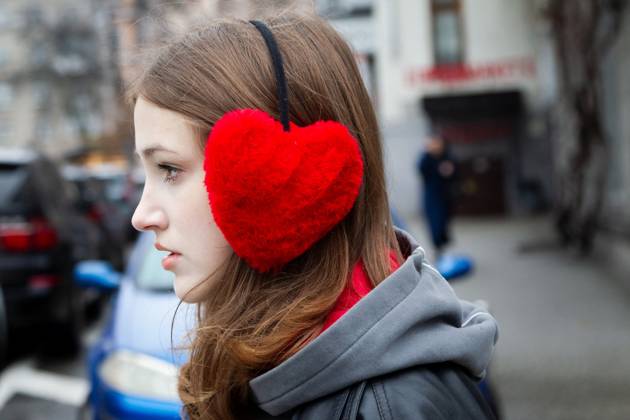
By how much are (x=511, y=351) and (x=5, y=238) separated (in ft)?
14.2

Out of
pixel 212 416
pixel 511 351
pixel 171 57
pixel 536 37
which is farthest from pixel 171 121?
pixel 536 37

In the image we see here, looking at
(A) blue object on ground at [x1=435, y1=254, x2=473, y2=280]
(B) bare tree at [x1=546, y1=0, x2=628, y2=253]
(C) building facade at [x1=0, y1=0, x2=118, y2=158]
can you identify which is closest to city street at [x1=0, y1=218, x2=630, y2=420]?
(A) blue object on ground at [x1=435, y1=254, x2=473, y2=280]

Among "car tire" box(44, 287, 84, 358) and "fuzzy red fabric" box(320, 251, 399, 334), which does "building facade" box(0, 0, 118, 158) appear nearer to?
"car tire" box(44, 287, 84, 358)

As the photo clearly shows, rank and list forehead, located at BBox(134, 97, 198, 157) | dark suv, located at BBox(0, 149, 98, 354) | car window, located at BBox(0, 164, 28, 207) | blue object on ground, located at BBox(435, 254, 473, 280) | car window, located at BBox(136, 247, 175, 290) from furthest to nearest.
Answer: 1. car window, located at BBox(0, 164, 28, 207)
2. dark suv, located at BBox(0, 149, 98, 354)
3. car window, located at BBox(136, 247, 175, 290)
4. blue object on ground, located at BBox(435, 254, 473, 280)
5. forehead, located at BBox(134, 97, 198, 157)

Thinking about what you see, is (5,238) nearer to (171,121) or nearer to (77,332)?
(77,332)

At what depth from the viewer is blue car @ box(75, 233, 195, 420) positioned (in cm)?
308

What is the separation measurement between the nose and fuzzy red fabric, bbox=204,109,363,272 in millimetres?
122

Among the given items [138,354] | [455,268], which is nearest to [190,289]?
[138,354]

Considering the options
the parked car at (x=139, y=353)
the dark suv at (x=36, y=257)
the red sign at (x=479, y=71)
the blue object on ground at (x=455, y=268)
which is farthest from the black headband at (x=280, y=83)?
the red sign at (x=479, y=71)

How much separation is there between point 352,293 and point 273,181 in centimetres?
23

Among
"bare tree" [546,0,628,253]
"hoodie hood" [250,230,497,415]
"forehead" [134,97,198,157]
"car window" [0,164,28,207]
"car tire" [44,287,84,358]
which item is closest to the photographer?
"hoodie hood" [250,230,497,415]

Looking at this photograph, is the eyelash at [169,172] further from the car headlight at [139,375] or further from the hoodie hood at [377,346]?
the car headlight at [139,375]

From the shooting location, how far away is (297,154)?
114 centimetres

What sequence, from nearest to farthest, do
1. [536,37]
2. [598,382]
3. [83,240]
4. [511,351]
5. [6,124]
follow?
[598,382]
[511,351]
[83,240]
[536,37]
[6,124]
